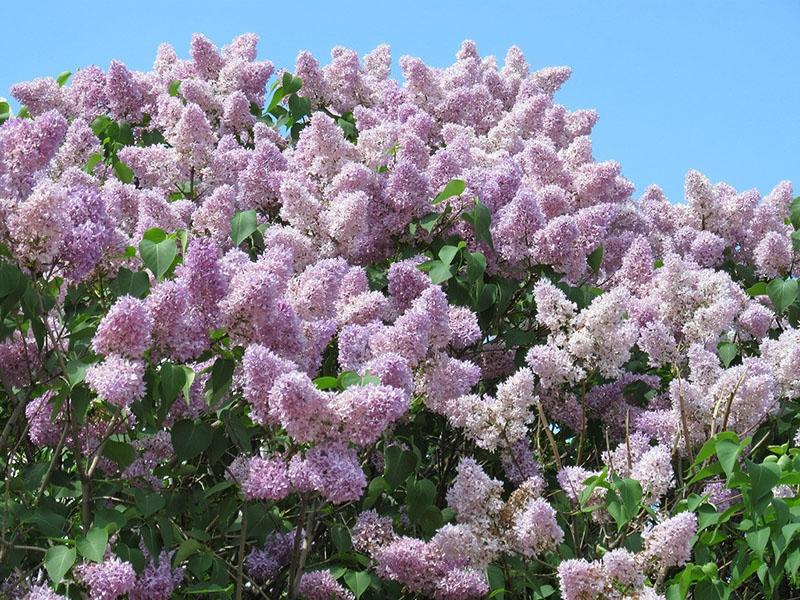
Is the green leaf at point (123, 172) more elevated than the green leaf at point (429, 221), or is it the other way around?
the green leaf at point (123, 172)

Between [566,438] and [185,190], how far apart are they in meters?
2.14

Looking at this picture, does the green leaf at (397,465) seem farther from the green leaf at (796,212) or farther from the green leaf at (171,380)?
the green leaf at (796,212)

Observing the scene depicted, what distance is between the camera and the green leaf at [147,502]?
10.5ft

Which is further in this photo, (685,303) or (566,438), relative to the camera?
(566,438)

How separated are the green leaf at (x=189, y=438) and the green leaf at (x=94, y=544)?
35 centimetres

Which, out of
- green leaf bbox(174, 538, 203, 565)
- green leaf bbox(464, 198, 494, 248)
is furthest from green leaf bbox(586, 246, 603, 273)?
green leaf bbox(174, 538, 203, 565)

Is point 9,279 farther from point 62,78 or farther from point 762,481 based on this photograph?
point 62,78

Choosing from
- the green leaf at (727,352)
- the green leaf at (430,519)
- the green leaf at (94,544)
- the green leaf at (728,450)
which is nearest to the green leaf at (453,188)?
the green leaf at (727,352)

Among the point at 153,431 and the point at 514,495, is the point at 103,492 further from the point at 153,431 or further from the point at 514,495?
the point at 514,495

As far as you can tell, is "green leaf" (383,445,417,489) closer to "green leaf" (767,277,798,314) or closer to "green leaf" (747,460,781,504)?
"green leaf" (747,460,781,504)

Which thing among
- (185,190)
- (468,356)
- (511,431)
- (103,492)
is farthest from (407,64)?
Answer: (103,492)

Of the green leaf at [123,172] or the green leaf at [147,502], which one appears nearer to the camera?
the green leaf at [147,502]

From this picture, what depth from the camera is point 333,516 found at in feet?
12.5

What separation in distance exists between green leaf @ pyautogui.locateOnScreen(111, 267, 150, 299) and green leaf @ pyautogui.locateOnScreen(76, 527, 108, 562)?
27.6 inches
